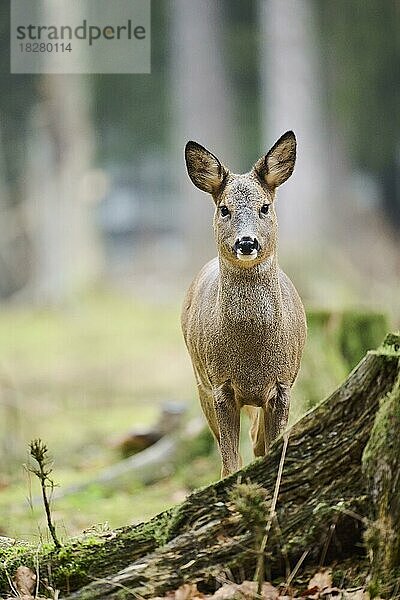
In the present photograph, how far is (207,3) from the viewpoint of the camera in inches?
731

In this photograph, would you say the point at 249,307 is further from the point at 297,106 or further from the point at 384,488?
the point at 297,106

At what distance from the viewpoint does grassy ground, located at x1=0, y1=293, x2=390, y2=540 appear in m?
7.46

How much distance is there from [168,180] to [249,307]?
53.6 feet

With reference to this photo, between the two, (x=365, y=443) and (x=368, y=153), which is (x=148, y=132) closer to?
(x=368, y=153)

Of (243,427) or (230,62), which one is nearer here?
(243,427)

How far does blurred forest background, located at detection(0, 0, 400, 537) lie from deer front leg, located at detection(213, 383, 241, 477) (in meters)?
6.77

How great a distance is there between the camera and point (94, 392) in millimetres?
12438

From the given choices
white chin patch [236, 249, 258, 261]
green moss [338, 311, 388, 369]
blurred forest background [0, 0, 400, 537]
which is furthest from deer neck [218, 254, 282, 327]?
blurred forest background [0, 0, 400, 537]

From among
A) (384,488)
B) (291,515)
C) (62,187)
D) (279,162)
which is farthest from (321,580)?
(62,187)

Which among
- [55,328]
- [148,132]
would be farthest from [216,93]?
[55,328]

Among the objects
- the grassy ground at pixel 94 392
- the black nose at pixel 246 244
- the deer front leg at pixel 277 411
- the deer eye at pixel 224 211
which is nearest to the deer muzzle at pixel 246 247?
the black nose at pixel 246 244

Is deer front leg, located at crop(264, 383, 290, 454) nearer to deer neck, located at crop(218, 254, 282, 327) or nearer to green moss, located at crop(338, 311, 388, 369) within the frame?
deer neck, located at crop(218, 254, 282, 327)

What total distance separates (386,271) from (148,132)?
562 centimetres

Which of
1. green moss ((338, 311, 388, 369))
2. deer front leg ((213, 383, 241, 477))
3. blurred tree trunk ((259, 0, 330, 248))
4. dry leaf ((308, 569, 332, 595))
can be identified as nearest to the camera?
dry leaf ((308, 569, 332, 595))
